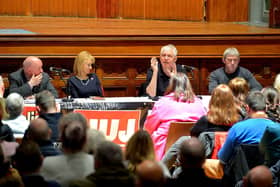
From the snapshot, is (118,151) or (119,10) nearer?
(118,151)

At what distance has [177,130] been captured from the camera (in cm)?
481

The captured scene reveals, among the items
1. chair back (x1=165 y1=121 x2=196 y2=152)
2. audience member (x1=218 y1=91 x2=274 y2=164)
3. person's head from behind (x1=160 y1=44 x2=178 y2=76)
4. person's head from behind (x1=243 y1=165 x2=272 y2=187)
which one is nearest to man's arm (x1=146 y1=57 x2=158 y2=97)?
person's head from behind (x1=160 y1=44 x2=178 y2=76)

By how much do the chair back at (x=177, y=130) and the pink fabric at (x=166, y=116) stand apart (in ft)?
0.56

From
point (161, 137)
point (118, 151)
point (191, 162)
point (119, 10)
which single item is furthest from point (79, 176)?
point (119, 10)

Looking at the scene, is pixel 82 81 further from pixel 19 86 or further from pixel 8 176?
pixel 8 176

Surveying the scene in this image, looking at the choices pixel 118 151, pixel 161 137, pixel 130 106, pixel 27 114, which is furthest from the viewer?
pixel 130 106

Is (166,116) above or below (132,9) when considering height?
below

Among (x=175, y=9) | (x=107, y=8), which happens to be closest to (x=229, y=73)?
(x=175, y=9)

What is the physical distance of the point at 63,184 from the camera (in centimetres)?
357

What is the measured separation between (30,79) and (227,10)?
5.10 metres

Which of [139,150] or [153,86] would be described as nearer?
[139,150]

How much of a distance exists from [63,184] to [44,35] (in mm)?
4210

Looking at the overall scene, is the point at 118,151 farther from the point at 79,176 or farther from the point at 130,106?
the point at 130,106

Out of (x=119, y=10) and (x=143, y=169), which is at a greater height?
(x=119, y=10)
